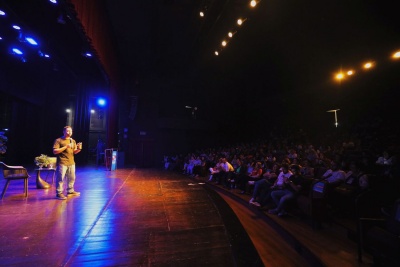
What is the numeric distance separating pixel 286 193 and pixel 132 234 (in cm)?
300

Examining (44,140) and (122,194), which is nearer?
(122,194)

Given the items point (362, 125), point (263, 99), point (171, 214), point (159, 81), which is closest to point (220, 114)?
point (263, 99)

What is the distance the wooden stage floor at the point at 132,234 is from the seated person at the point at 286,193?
1.32 feet

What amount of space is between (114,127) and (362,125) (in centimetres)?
1077

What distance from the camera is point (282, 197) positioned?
4.09m

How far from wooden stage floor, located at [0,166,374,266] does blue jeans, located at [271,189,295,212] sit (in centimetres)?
44

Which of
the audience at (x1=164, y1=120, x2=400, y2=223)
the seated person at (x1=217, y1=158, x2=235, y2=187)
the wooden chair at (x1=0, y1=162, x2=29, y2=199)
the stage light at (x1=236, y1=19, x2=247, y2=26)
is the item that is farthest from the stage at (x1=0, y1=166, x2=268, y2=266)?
the stage light at (x1=236, y1=19, x2=247, y2=26)

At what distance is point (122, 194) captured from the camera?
14.6 ft

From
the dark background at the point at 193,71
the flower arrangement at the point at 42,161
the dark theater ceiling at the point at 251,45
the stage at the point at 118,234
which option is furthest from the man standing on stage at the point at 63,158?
the dark theater ceiling at the point at 251,45

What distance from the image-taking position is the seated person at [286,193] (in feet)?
13.2

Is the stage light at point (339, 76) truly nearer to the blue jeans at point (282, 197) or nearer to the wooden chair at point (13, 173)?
the blue jeans at point (282, 197)

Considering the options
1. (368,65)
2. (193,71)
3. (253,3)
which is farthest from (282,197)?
(193,71)

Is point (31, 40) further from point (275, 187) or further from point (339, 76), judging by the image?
point (339, 76)

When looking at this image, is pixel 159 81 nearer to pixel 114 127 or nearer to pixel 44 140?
pixel 114 127
